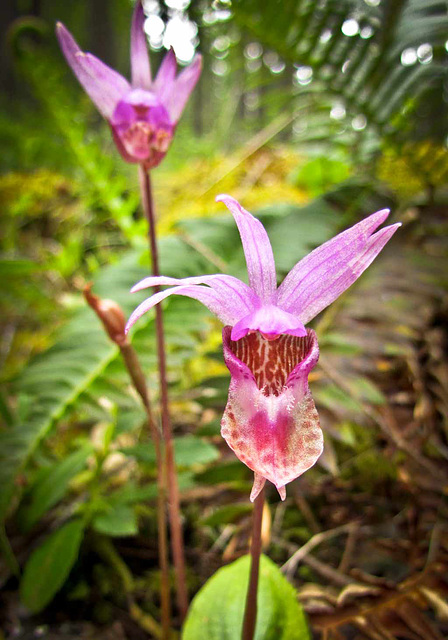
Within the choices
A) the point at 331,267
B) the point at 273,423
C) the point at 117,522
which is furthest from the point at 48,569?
the point at 331,267

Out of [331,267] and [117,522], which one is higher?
[331,267]

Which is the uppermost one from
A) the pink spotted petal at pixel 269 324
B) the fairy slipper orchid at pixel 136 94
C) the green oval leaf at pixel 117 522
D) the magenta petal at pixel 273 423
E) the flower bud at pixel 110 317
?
the fairy slipper orchid at pixel 136 94

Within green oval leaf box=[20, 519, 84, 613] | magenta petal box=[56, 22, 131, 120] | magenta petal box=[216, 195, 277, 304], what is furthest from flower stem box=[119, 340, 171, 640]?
magenta petal box=[56, 22, 131, 120]

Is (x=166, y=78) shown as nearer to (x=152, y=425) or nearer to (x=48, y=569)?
(x=152, y=425)

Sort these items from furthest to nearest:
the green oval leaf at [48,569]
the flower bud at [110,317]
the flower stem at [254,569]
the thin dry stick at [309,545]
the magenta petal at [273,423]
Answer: the thin dry stick at [309,545] → the green oval leaf at [48,569] → the flower bud at [110,317] → the flower stem at [254,569] → the magenta petal at [273,423]

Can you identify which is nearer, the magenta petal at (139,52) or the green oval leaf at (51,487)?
the magenta petal at (139,52)

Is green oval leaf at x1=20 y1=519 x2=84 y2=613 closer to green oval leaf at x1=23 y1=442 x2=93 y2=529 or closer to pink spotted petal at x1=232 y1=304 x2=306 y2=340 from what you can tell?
green oval leaf at x1=23 y1=442 x2=93 y2=529

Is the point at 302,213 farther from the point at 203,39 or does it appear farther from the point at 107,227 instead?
the point at 107,227

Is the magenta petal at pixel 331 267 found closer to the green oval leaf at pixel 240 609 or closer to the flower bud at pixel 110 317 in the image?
the flower bud at pixel 110 317

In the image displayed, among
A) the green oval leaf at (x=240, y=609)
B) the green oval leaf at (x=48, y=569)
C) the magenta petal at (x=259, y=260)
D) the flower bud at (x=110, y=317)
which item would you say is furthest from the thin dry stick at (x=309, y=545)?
the magenta petal at (x=259, y=260)
